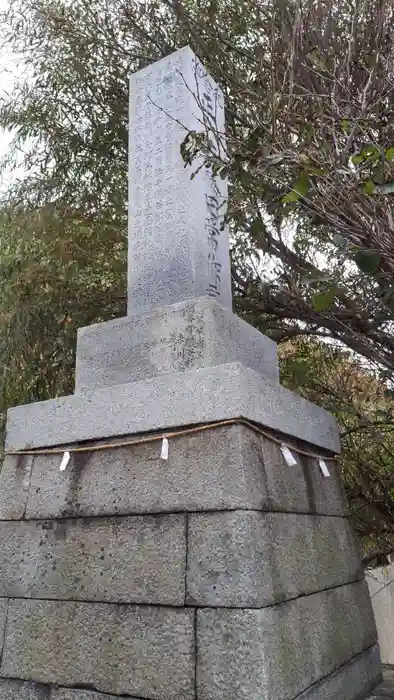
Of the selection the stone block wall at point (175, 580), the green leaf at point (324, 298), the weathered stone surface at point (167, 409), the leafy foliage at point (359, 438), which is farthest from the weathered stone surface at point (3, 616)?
the leafy foliage at point (359, 438)

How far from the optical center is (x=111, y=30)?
499 cm

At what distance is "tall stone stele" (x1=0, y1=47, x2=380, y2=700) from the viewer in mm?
1981

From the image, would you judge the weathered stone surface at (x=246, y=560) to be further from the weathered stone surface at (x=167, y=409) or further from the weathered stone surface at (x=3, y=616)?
the weathered stone surface at (x=3, y=616)

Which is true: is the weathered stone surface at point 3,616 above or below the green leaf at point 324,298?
below

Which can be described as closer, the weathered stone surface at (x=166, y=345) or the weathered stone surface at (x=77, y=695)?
the weathered stone surface at (x=77, y=695)

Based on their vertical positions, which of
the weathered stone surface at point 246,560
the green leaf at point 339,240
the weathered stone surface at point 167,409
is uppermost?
the green leaf at point 339,240

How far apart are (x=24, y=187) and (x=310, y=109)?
127 inches

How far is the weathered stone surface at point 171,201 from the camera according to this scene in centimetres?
283

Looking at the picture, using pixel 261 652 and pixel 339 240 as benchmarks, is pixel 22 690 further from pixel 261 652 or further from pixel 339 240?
pixel 339 240

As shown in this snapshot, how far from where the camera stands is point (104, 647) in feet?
6.97

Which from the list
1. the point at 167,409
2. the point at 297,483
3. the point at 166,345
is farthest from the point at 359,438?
the point at 167,409

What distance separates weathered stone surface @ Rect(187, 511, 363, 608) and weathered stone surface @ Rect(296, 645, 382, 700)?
0.35 meters

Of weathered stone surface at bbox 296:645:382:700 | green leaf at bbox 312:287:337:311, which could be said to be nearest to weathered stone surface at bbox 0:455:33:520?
weathered stone surface at bbox 296:645:382:700

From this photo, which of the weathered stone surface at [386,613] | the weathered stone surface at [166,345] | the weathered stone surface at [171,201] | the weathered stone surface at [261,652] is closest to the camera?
the weathered stone surface at [261,652]
